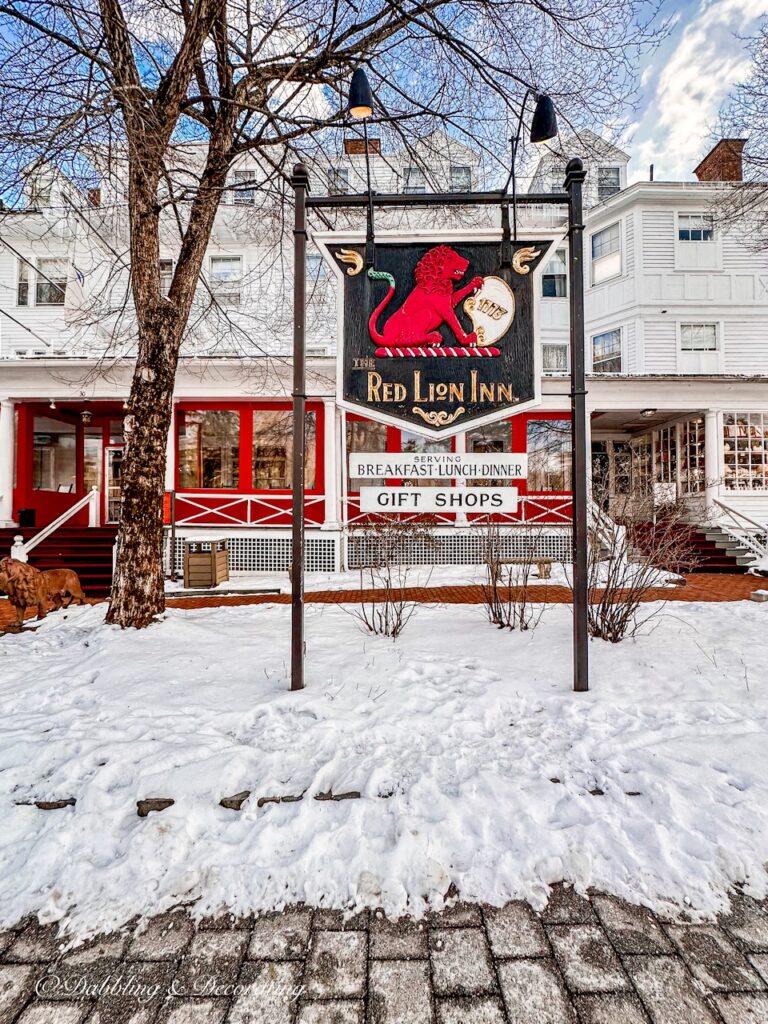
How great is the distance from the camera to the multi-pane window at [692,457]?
1169 centimetres

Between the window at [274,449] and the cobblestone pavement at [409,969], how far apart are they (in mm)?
10065

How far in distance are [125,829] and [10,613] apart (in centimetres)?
631

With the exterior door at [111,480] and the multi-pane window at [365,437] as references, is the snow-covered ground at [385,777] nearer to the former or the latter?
the multi-pane window at [365,437]

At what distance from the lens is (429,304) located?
3.43 metres

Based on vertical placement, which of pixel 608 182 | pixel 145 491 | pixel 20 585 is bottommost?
pixel 20 585

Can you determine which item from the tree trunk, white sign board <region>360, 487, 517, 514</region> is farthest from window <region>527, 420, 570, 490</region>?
the tree trunk

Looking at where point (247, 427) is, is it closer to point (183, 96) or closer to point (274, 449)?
point (274, 449)

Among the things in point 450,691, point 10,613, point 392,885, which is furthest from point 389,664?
point 10,613

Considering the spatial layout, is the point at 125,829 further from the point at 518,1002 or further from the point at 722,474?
the point at 722,474

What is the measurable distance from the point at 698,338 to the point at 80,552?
16.7m

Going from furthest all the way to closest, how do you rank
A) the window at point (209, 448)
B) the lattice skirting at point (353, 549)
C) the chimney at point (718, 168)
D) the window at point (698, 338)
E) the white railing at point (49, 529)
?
the window at point (698, 338), the chimney at point (718, 168), the window at point (209, 448), the lattice skirting at point (353, 549), the white railing at point (49, 529)

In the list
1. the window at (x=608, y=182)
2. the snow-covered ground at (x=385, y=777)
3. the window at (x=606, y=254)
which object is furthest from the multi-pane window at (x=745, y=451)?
the snow-covered ground at (x=385, y=777)

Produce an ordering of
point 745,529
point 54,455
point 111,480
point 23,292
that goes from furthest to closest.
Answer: point 23,292
point 111,480
point 54,455
point 745,529

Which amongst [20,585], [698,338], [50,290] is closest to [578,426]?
[20,585]
